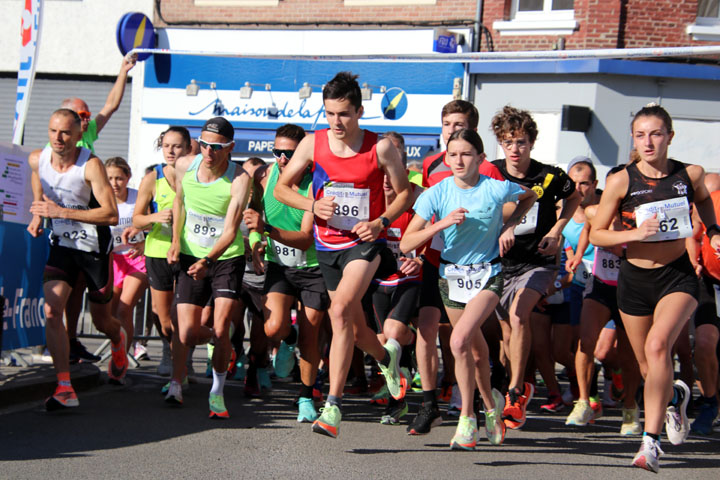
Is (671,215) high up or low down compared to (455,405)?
up

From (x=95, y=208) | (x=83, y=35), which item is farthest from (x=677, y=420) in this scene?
(x=83, y=35)

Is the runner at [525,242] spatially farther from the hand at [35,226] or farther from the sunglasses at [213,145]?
the hand at [35,226]

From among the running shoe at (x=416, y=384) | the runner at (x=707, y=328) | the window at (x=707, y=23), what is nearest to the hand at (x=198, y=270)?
the running shoe at (x=416, y=384)

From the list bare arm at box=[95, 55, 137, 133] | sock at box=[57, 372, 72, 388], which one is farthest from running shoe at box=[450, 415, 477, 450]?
bare arm at box=[95, 55, 137, 133]

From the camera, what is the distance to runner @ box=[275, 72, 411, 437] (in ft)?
22.0

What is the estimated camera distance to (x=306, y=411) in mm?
7504

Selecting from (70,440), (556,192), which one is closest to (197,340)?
(70,440)

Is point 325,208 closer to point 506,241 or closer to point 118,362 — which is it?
point 506,241

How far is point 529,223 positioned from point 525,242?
156mm

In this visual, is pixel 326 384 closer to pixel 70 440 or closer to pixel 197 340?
pixel 197 340

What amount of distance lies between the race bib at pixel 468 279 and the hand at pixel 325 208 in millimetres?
899

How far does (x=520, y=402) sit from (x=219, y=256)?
8.36 ft

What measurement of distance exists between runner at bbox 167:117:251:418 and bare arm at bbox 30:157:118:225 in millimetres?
518

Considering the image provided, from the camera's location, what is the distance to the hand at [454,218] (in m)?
6.39
